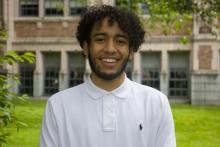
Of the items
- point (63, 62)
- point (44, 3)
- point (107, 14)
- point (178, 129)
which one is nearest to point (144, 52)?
point (63, 62)

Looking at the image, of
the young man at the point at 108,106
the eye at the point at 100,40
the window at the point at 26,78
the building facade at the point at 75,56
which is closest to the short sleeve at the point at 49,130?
the young man at the point at 108,106

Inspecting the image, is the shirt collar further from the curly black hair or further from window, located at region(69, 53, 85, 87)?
window, located at region(69, 53, 85, 87)

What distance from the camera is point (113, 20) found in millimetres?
2762

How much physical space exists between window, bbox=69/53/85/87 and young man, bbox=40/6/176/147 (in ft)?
69.7

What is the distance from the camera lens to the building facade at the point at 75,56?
21969 mm

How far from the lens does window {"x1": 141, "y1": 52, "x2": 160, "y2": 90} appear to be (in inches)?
919

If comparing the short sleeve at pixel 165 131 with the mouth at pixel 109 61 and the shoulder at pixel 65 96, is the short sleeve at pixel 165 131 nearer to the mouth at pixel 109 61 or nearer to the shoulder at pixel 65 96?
the mouth at pixel 109 61

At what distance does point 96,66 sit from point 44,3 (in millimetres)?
22211

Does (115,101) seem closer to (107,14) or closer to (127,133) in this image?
(127,133)

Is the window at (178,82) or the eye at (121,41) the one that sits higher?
the eye at (121,41)

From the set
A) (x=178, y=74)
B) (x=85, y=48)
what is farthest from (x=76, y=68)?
(x=85, y=48)

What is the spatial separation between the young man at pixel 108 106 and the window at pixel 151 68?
20.6 metres

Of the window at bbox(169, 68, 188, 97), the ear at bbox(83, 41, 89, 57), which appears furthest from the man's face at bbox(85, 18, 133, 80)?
the window at bbox(169, 68, 188, 97)

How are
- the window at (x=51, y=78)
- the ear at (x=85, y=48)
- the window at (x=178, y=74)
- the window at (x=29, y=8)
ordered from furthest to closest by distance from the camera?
the window at (x=29, y=8) < the window at (x=51, y=78) < the window at (x=178, y=74) < the ear at (x=85, y=48)
